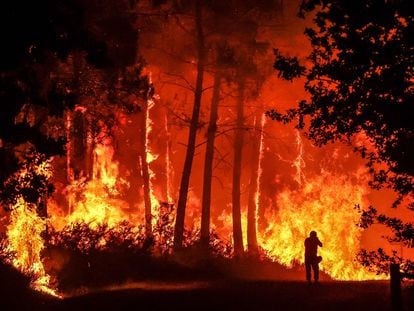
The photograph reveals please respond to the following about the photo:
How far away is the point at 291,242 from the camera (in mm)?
40094

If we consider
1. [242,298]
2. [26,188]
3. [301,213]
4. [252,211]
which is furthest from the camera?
[301,213]

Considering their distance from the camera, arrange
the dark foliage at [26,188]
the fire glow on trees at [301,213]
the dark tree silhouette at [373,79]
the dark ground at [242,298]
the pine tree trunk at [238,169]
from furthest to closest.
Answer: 1. the fire glow on trees at [301,213]
2. the pine tree trunk at [238,169]
3. the dark foliage at [26,188]
4. the dark ground at [242,298]
5. the dark tree silhouette at [373,79]

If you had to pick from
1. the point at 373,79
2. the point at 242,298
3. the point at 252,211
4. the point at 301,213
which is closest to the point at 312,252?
the point at 242,298

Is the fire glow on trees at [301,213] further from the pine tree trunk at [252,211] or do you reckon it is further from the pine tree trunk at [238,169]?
the pine tree trunk at [238,169]

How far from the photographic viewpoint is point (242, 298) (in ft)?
55.4

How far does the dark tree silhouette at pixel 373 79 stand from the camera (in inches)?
561

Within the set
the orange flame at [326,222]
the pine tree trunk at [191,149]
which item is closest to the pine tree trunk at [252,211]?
the orange flame at [326,222]

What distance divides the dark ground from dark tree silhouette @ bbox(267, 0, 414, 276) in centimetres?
151

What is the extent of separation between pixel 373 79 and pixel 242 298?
265 inches

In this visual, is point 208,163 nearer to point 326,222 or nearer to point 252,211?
point 252,211

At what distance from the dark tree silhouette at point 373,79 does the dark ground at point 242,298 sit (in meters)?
1.51

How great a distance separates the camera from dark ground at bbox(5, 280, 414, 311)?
15.5 metres

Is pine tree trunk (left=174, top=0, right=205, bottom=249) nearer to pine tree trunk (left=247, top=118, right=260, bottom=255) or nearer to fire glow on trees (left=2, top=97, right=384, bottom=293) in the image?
pine tree trunk (left=247, top=118, right=260, bottom=255)

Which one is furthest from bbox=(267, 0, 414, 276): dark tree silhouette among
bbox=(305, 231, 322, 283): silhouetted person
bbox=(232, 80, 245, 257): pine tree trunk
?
bbox=(232, 80, 245, 257): pine tree trunk
